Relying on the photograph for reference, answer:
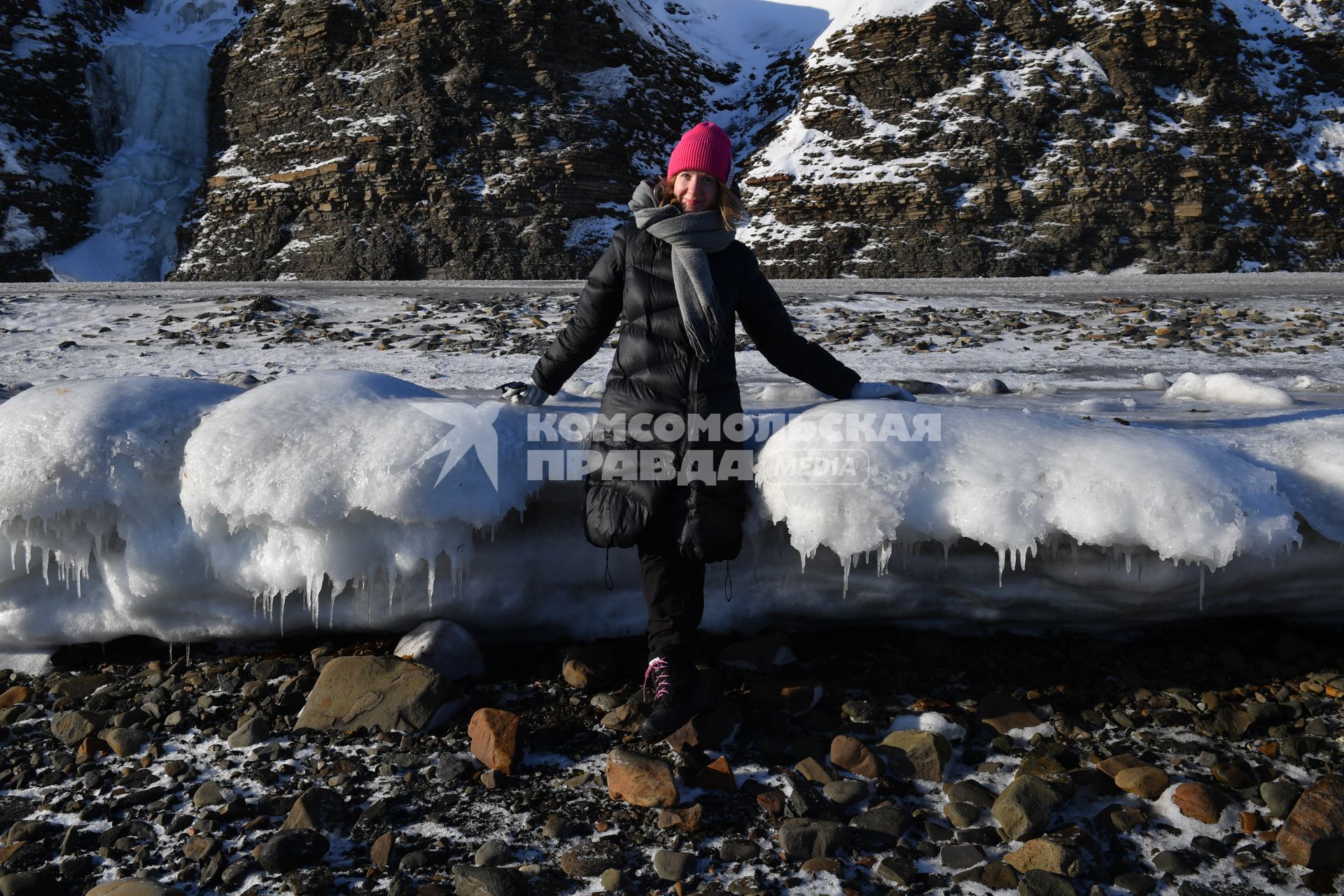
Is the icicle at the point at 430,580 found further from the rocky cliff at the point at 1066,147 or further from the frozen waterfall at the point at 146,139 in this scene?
the frozen waterfall at the point at 146,139

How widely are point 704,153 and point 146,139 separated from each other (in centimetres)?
2966

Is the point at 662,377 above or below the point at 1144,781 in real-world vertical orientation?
above

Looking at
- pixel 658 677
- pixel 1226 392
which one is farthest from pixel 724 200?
pixel 1226 392

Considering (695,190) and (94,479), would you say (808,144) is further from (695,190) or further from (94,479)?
(94,479)

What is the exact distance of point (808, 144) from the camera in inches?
893

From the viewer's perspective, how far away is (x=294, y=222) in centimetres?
2205

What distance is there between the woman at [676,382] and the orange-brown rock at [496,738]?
1.36ft

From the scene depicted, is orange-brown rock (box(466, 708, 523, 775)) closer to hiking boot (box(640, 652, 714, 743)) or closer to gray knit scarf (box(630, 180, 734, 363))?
hiking boot (box(640, 652, 714, 743))

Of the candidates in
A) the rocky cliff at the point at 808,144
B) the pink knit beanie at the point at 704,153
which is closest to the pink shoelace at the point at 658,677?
the pink knit beanie at the point at 704,153

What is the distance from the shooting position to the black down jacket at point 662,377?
2492 millimetres

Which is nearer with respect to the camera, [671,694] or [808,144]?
[671,694]

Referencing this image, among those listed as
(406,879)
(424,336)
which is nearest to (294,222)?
(424,336)

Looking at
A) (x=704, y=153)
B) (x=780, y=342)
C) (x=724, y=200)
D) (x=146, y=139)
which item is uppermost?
(x=146, y=139)

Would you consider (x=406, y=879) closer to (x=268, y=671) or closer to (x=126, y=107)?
(x=268, y=671)
